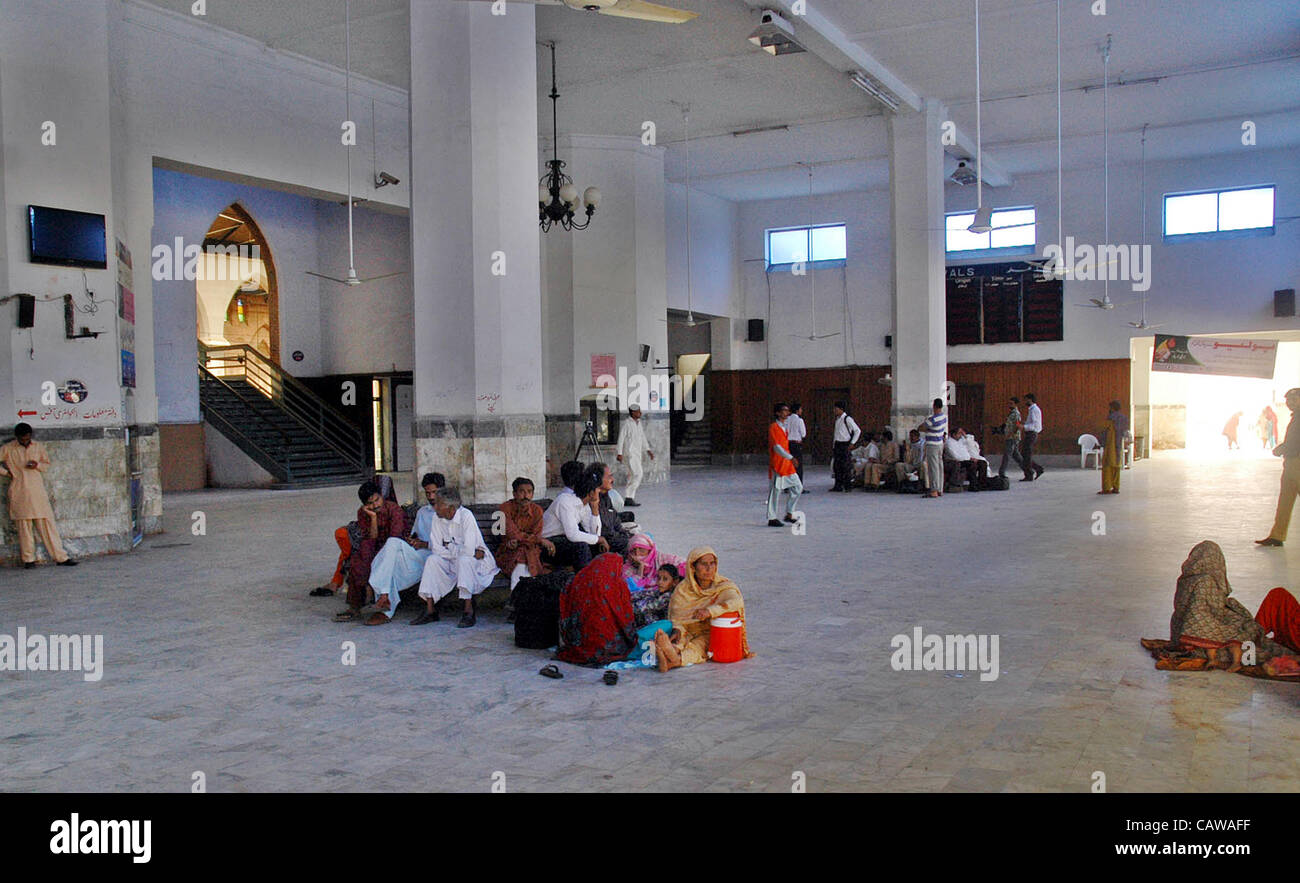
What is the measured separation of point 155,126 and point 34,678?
8.62 metres

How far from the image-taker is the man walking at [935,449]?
14.4 m

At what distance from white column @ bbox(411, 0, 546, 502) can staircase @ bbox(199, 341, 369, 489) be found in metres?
10.4

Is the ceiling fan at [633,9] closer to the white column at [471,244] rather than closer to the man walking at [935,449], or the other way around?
the white column at [471,244]

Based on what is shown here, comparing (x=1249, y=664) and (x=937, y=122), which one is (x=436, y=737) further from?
(x=937, y=122)

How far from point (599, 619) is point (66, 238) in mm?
7286

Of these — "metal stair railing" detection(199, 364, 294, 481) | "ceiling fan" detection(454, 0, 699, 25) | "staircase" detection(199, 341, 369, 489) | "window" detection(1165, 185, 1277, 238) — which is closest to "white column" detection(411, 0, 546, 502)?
"ceiling fan" detection(454, 0, 699, 25)

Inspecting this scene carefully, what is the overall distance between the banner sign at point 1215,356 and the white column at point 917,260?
7.04 m

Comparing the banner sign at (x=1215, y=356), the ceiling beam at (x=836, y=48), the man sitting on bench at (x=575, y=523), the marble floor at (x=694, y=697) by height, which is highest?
the ceiling beam at (x=836, y=48)

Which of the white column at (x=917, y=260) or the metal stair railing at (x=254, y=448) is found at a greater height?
the white column at (x=917, y=260)

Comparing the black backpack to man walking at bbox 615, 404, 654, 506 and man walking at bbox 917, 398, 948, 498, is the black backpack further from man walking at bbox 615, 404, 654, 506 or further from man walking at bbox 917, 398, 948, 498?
man walking at bbox 917, 398, 948, 498

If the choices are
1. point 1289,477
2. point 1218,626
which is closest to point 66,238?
point 1218,626

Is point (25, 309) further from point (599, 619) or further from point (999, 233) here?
point (999, 233)

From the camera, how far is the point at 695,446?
78.5 feet

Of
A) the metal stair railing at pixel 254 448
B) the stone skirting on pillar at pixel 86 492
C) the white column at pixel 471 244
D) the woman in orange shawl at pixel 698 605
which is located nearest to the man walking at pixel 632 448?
the white column at pixel 471 244
